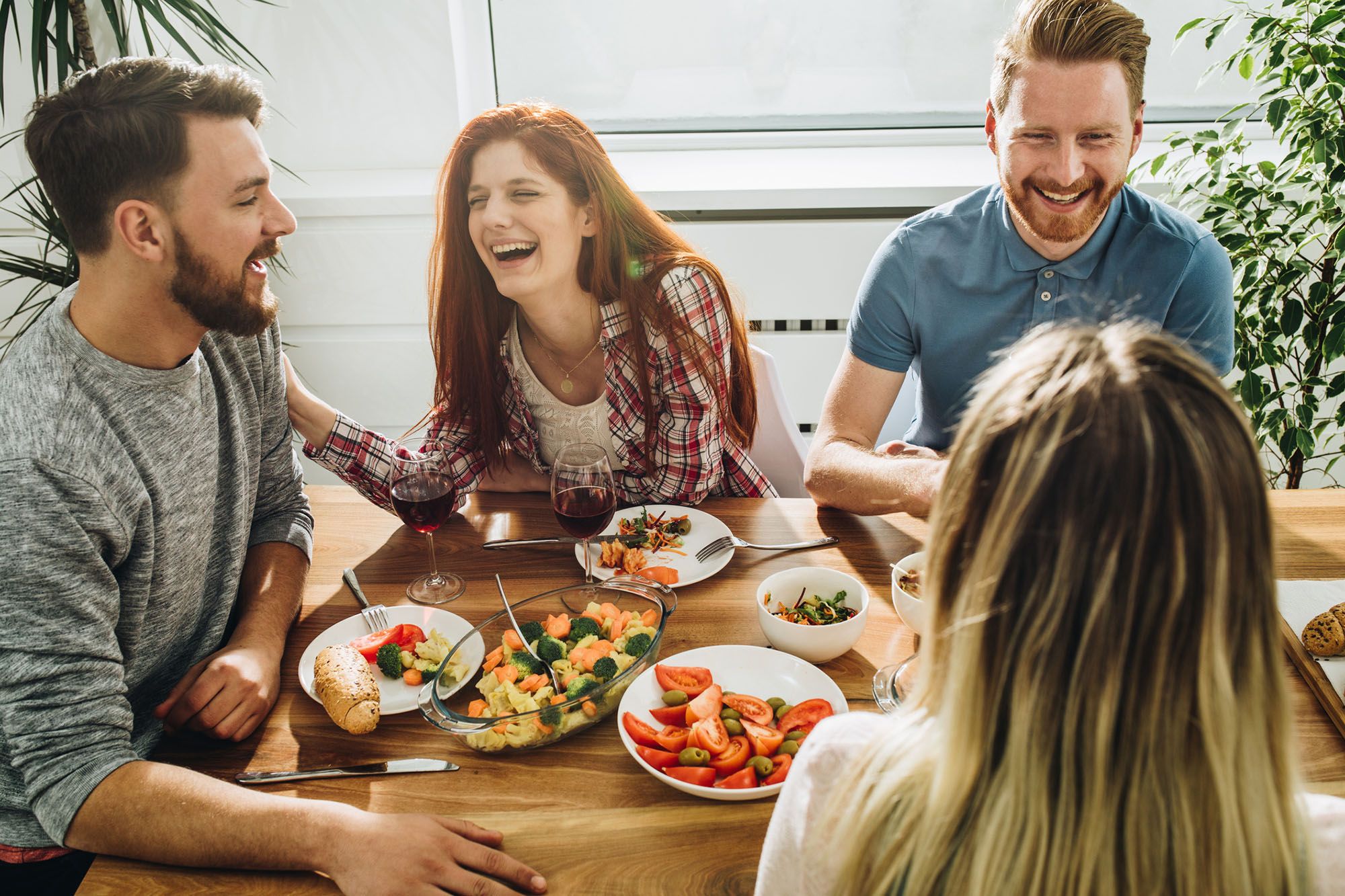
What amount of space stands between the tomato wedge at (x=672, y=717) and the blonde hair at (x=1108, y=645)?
1.37 ft

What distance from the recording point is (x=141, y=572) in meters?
1.08

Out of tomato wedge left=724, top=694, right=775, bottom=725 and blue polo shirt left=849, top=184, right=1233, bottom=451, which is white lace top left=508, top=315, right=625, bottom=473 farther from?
tomato wedge left=724, top=694, right=775, bottom=725

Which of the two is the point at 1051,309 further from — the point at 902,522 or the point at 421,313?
the point at 421,313

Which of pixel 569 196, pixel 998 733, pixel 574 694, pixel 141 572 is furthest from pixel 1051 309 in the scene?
pixel 141 572

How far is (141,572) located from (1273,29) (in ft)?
8.24

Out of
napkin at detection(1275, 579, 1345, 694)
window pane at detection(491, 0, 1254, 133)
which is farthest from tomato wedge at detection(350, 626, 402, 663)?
window pane at detection(491, 0, 1254, 133)

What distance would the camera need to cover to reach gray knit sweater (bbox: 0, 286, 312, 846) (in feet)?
2.97

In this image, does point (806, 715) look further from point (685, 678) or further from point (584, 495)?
point (584, 495)

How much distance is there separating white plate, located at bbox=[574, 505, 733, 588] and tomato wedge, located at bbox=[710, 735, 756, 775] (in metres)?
0.33

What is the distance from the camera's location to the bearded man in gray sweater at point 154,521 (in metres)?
0.85

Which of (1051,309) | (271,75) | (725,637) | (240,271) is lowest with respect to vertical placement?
(725,637)

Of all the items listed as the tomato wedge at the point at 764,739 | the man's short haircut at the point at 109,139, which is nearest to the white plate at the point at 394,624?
the tomato wedge at the point at 764,739

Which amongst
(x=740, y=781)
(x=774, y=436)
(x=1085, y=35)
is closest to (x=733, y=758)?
(x=740, y=781)

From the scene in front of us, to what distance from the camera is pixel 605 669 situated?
3.15 ft
